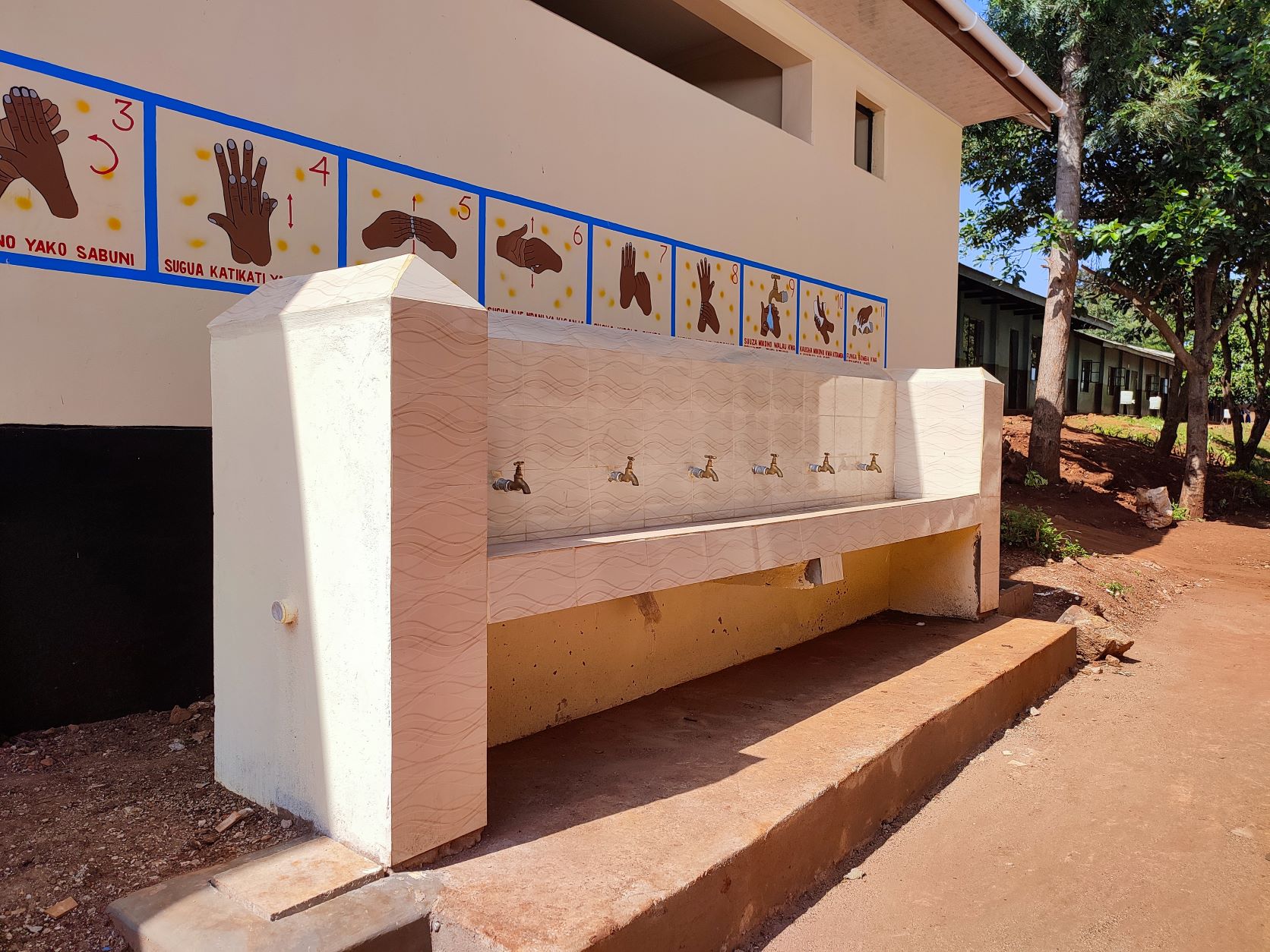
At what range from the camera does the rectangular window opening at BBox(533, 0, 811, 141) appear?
745cm

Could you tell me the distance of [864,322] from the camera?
8344mm

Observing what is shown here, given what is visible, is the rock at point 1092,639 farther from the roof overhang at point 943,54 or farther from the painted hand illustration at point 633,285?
the roof overhang at point 943,54

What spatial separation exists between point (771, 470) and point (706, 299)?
7.49 ft

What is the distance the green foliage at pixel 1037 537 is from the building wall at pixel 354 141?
11.7 ft

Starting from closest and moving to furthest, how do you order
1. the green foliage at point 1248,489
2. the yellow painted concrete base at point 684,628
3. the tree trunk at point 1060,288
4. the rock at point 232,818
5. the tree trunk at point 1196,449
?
the rock at point 232,818 → the yellow painted concrete base at point 684,628 → the tree trunk at point 1060,288 → the tree trunk at point 1196,449 → the green foliage at point 1248,489

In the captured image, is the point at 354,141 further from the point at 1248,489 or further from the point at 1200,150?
the point at 1248,489

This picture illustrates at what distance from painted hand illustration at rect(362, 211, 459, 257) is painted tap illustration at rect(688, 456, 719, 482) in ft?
5.74

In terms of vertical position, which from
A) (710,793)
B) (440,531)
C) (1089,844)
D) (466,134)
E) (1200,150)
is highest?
(1200,150)

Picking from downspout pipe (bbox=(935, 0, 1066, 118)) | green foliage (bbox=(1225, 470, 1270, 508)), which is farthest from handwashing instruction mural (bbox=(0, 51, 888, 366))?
green foliage (bbox=(1225, 470, 1270, 508))

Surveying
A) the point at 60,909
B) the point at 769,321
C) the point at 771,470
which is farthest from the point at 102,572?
the point at 769,321

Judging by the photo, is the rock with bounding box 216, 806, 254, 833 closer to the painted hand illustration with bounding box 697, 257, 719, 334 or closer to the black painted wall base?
the black painted wall base

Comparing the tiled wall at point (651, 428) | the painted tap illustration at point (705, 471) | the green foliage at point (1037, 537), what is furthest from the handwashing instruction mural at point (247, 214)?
the green foliage at point (1037, 537)

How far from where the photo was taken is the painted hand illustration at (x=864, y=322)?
8227mm

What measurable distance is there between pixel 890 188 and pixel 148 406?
23.8 feet
